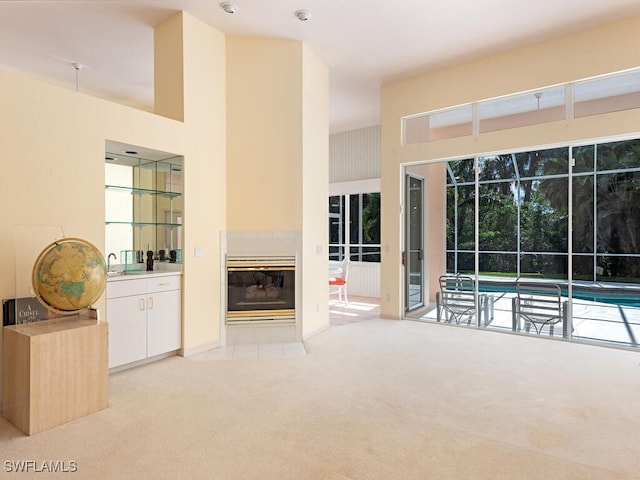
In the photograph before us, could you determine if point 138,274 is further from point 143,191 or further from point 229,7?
point 229,7

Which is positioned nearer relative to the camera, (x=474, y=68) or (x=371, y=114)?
(x=474, y=68)

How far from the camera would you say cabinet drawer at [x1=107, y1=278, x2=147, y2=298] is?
12.1 feet

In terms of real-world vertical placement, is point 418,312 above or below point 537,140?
below

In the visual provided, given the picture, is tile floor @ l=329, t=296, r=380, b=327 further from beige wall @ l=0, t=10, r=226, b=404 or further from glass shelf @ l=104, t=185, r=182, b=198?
glass shelf @ l=104, t=185, r=182, b=198

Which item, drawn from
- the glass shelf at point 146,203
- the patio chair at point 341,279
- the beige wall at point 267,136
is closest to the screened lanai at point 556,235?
the patio chair at point 341,279

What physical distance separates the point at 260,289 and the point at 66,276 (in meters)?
2.38

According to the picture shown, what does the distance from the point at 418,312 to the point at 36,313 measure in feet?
16.6

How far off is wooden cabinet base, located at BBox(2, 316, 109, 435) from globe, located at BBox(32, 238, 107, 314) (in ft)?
0.61

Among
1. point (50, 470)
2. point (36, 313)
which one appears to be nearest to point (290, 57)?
point (36, 313)

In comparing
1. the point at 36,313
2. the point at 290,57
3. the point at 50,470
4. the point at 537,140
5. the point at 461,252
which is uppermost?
the point at 290,57

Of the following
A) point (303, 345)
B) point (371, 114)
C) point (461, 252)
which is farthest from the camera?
point (371, 114)

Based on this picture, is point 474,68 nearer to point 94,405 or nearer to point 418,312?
point 418,312

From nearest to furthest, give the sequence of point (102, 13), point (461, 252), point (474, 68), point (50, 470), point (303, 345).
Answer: point (50, 470), point (102, 13), point (303, 345), point (474, 68), point (461, 252)

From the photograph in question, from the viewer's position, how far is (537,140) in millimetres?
5086
